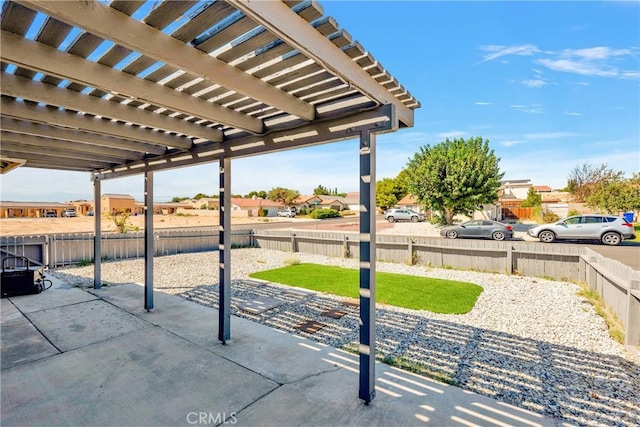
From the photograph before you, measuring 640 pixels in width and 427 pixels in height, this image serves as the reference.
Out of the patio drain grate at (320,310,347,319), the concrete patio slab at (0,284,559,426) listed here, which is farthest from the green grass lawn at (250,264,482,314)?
the concrete patio slab at (0,284,559,426)

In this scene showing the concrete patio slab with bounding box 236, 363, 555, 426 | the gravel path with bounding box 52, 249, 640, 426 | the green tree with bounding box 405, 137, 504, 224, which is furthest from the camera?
the green tree with bounding box 405, 137, 504, 224

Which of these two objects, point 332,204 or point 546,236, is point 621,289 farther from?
point 332,204

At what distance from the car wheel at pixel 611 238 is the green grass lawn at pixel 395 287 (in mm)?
10034

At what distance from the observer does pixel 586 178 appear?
3041 centimetres

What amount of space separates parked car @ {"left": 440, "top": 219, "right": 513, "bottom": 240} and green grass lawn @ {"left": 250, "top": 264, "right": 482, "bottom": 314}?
8.70 meters

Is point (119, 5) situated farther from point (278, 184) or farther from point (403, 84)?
point (278, 184)

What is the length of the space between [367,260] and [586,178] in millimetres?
38499

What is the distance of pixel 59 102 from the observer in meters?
2.68

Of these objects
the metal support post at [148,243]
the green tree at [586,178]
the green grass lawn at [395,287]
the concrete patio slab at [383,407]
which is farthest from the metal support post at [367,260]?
the green tree at [586,178]

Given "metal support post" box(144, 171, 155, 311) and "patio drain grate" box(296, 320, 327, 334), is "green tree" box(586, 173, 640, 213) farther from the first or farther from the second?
"metal support post" box(144, 171, 155, 311)

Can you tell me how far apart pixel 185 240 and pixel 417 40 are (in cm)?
1094

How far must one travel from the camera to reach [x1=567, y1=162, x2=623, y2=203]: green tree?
1081 inches

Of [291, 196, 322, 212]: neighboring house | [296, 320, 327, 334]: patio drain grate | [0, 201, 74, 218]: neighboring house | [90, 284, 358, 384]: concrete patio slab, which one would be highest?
[291, 196, 322, 212]: neighboring house

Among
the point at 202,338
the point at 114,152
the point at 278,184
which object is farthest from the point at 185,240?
the point at 278,184
